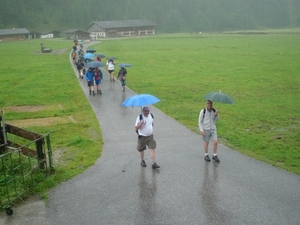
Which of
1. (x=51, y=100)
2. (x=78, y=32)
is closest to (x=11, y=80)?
(x=51, y=100)

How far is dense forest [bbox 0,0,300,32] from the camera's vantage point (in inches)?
5276

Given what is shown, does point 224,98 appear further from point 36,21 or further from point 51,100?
point 36,21

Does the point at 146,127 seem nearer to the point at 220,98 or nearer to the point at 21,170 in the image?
the point at 220,98

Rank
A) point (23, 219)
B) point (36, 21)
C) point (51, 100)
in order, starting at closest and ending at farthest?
point (23, 219)
point (51, 100)
point (36, 21)

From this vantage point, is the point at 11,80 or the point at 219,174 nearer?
the point at 219,174

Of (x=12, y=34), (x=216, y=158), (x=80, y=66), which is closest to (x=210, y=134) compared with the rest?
(x=216, y=158)

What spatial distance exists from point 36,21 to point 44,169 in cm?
14482

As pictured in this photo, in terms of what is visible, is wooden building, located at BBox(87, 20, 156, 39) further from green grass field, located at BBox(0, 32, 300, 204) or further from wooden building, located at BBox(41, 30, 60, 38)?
Answer: green grass field, located at BBox(0, 32, 300, 204)

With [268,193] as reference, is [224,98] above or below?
above

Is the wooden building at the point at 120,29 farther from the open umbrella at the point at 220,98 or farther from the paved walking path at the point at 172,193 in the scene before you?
the open umbrella at the point at 220,98

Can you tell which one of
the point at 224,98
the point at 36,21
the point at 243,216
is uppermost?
the point at 36,21

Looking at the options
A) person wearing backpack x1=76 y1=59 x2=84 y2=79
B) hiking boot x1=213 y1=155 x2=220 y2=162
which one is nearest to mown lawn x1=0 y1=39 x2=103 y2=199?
person wearing backpack x1=76 y1=59 x2=84 y2=79

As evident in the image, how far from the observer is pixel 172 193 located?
302 inches

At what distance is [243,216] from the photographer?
6.67 metres
